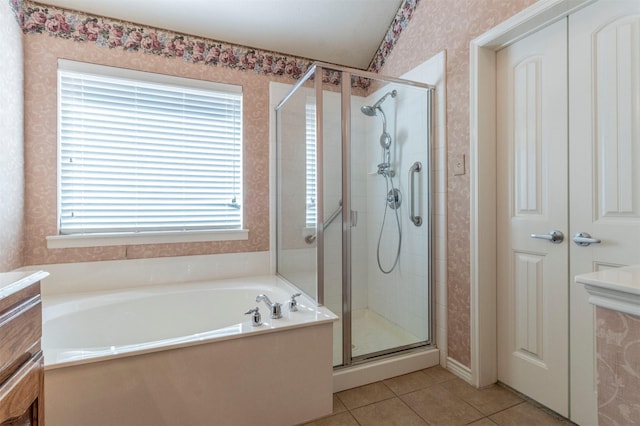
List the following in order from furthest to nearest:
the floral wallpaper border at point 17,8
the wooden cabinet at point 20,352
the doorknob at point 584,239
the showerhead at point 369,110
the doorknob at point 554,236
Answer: the showerhead at point 369,110
the floral wallpaper border at point 17,8
the doorknob at point 554,236
the doorknob at point 584,239
the wooden cabinet at point 20,352

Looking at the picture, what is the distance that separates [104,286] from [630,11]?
123 inches

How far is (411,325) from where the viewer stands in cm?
215

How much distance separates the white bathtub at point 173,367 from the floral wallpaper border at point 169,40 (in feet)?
4.90

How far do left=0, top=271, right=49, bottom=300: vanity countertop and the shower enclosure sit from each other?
1.29 m

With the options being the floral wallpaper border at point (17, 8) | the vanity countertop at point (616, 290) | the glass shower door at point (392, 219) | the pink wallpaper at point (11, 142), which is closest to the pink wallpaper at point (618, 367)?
the vanity countertop at point (616, 290)

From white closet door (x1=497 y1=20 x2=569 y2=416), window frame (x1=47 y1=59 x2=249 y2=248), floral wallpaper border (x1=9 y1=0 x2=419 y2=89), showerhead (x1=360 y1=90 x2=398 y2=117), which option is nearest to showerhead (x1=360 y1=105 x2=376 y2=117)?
showerhead (x1=360 y1=90 x2=398 y2=117)

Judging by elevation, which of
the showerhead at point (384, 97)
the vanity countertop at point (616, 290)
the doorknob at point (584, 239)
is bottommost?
the vanity countertop at point (616, 290)

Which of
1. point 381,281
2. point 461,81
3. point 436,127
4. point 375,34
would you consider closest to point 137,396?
point 381,281

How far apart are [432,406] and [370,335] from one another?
54 centimetres

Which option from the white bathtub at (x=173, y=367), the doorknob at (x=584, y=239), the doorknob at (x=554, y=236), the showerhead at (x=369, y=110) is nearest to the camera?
the white bathtub at (x=173, y=367)

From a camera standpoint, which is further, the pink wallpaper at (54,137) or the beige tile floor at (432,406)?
the pink wallpaper at (54,137)

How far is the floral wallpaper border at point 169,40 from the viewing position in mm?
1903

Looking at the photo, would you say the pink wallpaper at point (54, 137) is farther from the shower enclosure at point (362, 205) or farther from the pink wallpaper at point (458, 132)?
the pink wallpaper at point (458, 132)

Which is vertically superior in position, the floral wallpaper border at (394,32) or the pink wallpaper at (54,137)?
the floral wallpaper border at (394,32)
